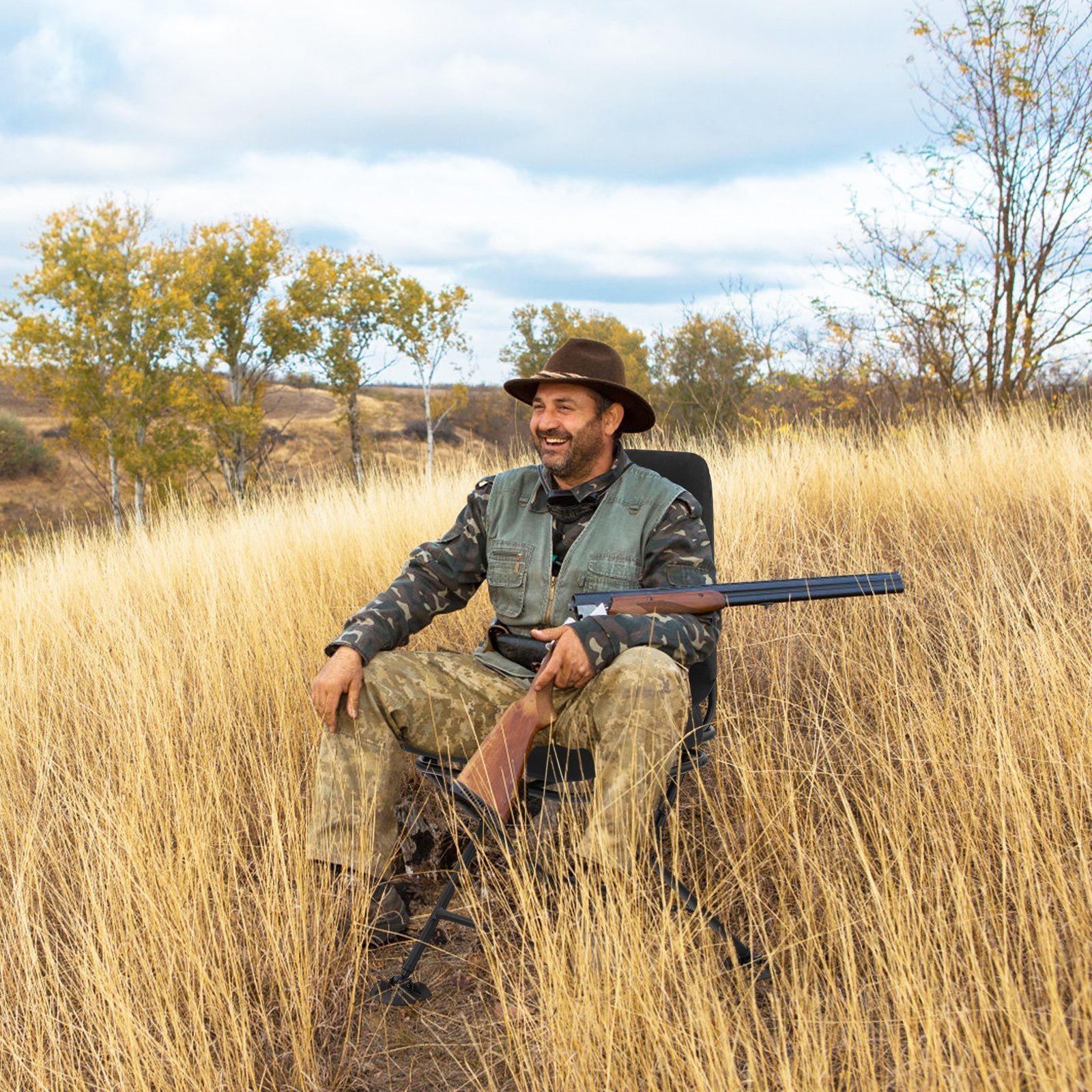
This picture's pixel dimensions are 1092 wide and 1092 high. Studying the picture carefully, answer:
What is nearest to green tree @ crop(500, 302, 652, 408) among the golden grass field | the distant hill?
the distant hill

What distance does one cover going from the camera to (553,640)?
254 centimetres

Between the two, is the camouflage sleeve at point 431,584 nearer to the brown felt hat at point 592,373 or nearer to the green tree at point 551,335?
the brown felt hat at point 592,373

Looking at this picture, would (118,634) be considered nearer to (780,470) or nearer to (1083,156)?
(780,470)

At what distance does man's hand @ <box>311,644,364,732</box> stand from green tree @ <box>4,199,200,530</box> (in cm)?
2102

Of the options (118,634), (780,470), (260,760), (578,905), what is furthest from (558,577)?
(780,470)

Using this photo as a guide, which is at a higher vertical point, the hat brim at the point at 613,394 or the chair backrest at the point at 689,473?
the hat brim at the point at 613,394

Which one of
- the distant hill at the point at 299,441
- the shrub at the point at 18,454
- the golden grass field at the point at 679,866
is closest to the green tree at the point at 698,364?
the distant hill at the point at 299,441

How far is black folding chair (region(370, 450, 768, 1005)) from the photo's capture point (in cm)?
231

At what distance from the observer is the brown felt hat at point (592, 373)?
3.04 m

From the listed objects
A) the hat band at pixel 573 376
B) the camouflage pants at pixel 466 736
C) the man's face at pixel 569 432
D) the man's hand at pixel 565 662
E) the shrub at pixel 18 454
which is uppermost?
the shrub at pixel 18 454

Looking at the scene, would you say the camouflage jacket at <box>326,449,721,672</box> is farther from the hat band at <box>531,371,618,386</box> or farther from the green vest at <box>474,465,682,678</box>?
the hat band at <box>531,371,618,386</box>

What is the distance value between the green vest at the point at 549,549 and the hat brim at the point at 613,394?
9.2 inches

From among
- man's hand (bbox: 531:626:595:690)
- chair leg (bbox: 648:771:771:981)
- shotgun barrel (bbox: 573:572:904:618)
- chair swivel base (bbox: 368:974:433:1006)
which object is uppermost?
shotgun barrel (bbox: 573:572:904:618)

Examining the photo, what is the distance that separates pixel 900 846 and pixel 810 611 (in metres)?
1.87
